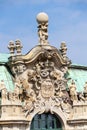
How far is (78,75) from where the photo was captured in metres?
40.3

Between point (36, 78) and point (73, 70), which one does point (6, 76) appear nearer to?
point (36, 78)

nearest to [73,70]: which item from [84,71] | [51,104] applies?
[84,71]

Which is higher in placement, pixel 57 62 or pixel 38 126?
pixel 57 62

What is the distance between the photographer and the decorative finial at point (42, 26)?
37.8 meters

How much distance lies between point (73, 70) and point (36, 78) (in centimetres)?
395

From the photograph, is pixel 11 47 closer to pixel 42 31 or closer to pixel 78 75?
pixel 42 31

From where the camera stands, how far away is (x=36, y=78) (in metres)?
37.0

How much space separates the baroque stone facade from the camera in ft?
118

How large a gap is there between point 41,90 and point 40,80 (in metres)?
0.56

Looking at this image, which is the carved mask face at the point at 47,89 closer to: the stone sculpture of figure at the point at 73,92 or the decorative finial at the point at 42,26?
the stone sculpture of figure at the point at 73,92

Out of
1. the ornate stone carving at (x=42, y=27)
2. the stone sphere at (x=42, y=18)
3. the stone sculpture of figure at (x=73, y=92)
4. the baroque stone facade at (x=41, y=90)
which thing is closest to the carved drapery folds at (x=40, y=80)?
the baroque stone facade at (x=41, y=90)

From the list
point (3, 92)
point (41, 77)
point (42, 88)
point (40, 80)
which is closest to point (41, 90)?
point (42, 88)

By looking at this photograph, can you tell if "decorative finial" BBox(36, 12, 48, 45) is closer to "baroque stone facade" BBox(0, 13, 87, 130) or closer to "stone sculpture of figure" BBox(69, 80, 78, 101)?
"baroque stone facade" BBox(0, 13, 87, 130)

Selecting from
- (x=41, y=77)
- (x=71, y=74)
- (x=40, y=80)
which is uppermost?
(x=71, y=74)
